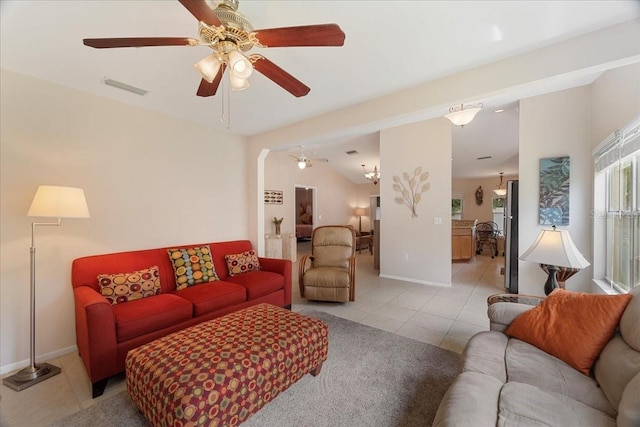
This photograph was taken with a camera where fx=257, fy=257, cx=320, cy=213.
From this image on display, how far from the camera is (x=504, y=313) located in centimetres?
196

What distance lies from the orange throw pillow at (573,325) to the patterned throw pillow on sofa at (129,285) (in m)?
3.22

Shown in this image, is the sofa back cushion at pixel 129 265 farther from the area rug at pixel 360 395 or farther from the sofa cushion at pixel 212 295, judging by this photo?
the area rug at pixel 360 395

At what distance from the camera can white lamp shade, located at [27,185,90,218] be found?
6.73 ft

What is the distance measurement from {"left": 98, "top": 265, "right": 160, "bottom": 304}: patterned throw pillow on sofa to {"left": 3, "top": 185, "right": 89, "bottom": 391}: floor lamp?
501mm

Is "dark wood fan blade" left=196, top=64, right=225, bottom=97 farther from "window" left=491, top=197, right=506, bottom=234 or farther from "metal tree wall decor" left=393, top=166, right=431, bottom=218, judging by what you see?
"window" left=491, top=197, right=506, bottom=234

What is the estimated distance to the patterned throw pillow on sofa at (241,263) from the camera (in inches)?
135

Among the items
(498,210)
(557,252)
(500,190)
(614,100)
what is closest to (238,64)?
(557,252)

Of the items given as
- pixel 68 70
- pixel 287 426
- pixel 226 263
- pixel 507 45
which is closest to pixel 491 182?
pixel 507 45

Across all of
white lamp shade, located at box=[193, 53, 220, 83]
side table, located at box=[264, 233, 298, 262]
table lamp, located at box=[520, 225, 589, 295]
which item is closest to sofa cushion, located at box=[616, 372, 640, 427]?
table lamp, located at box=[520, 225, 589, 295]

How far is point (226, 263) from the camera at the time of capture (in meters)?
3.49

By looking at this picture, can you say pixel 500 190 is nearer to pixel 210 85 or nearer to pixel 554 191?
pixel 554 191

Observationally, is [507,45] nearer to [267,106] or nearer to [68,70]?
[267,106]

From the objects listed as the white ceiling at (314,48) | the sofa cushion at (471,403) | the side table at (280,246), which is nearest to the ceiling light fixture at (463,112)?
the white ceiling at (314,48)

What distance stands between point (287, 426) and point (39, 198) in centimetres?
256
